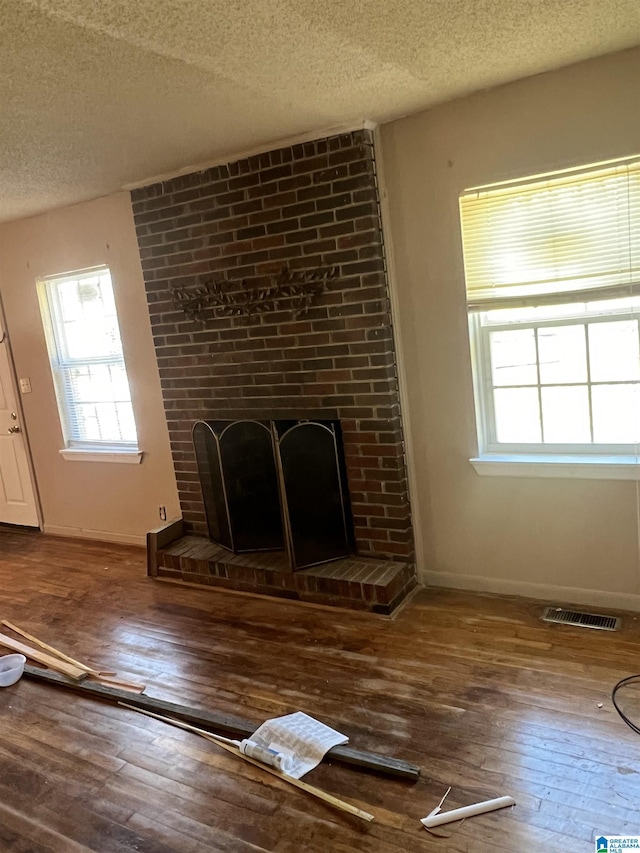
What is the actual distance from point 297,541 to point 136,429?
5.22ft

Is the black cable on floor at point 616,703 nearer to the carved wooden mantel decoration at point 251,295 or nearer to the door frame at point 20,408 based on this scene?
the carved wooden mantel decoration at point 251,295

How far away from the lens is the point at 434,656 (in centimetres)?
277

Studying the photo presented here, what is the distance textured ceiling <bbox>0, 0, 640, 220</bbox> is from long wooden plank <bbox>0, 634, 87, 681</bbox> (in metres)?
2.38

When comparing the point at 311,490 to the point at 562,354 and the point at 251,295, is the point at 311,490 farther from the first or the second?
the point at 562,354

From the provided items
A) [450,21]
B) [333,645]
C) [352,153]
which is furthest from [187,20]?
[333,645]

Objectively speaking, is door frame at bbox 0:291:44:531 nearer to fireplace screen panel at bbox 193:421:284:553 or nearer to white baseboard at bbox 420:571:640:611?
fireplace screen panel at bbox 193:421:284:553

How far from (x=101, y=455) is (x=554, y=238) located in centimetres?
336

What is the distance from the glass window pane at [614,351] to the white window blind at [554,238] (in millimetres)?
144

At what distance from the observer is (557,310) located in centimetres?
289

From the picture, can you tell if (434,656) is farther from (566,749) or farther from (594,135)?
(594,135)

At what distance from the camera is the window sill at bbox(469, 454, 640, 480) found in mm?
2809

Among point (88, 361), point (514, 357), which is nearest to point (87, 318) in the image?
point (88, 361)

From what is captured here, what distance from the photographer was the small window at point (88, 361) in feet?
14.4

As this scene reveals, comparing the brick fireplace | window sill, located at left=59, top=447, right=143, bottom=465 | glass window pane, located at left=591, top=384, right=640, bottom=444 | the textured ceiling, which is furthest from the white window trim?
glass window pane, located at left=591, top=384, right=640, bottom=444
